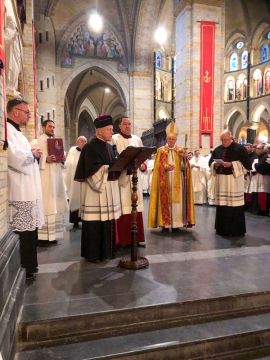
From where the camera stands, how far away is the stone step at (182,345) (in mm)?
2363

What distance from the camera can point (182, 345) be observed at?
8.12ft

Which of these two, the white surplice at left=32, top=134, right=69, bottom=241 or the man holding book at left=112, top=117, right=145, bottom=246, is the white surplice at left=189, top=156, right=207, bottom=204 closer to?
the man holding book at left=112, top=117, right=145, bottom=246

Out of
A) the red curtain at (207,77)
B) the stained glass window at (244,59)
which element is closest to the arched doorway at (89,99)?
the stained glass window at (244,59)

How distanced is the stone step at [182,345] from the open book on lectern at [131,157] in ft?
5.65

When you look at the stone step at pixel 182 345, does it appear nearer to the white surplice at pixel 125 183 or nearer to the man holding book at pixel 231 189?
the white surplice at pixel 125 183

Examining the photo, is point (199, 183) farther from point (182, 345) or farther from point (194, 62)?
point (182, 345)

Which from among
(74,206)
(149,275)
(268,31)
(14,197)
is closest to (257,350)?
(149,275)

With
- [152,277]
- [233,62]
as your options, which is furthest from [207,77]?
Result: [233,62]

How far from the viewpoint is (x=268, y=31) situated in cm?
2470

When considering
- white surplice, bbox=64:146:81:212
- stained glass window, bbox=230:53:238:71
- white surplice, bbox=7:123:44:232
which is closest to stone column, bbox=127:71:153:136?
stained glass window, bbox=230:53:238:71

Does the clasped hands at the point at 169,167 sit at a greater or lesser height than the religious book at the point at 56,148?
lesser

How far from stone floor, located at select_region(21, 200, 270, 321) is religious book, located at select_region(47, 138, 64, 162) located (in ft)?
4.40

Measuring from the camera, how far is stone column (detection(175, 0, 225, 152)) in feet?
39.1

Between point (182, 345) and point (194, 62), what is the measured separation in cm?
1117
